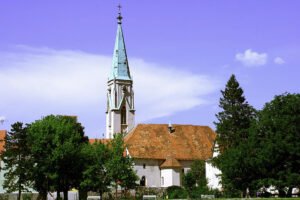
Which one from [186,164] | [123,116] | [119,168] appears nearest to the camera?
[119,168]

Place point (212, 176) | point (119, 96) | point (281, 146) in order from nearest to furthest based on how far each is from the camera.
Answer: point (281, 146) → point (212, 176) → point (119, 96)

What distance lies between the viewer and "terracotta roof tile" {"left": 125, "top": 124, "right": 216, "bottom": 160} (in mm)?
90375

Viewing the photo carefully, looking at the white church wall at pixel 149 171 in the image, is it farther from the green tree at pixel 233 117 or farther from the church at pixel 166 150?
the green tree at pixel 233 117

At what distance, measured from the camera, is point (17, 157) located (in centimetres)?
6259

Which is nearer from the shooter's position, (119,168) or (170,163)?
(119,168)

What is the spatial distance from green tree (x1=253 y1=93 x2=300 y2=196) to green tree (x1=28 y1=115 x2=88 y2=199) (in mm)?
22748

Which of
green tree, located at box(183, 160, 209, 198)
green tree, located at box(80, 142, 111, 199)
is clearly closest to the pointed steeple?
green tree, located at box(183, 160, 209, 198)

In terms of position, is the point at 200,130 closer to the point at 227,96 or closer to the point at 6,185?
the point at 227,96

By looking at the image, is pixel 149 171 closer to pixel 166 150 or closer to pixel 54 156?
pixel 166 150

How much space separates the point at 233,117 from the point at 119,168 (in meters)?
14.9

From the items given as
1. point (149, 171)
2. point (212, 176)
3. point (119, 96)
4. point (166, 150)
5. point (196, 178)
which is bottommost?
point (196, 178)

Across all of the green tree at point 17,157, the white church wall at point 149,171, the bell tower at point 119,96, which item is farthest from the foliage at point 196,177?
the bell tower at point 119,96

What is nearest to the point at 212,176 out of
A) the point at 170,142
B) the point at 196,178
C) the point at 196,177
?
the point at 196,178

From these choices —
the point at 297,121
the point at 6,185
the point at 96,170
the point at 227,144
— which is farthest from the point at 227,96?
the point at 6,185
